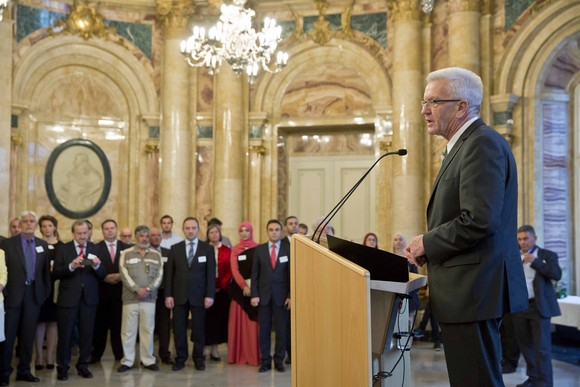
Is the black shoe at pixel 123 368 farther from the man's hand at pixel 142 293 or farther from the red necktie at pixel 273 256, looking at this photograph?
the red necktie at pixel 273 256

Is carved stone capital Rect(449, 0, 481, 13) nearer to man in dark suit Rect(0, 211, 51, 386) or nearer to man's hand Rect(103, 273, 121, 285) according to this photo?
man's hand Rect(103, 273, 121, 285)

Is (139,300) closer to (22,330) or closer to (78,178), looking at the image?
(22,330)

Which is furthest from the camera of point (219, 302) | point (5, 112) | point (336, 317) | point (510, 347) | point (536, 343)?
point (5, 112)

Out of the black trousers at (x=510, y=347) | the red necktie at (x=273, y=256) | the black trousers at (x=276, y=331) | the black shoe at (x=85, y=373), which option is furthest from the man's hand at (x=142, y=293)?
the black trousers at (x=510, y=347)

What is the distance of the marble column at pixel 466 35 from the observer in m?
10.2

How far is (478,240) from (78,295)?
5.59 m

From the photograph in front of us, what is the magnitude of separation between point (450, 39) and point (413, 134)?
151cm

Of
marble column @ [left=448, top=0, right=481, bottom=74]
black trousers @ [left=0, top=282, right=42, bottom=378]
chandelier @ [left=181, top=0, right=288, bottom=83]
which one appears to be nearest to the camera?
black trousers @ [left=0, top=282, right=42, bottom=378]

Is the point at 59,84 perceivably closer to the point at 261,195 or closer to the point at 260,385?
the point at 261,195

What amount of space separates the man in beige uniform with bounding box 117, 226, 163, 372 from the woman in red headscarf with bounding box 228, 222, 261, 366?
0.95 meters

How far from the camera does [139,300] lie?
7660 millimetres

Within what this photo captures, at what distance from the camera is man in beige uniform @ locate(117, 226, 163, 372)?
24.8 feet

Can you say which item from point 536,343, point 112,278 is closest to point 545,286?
point 536,343

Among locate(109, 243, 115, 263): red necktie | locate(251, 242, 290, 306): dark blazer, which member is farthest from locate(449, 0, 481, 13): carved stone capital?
locate(109, 243, 115, 263): red necktie
